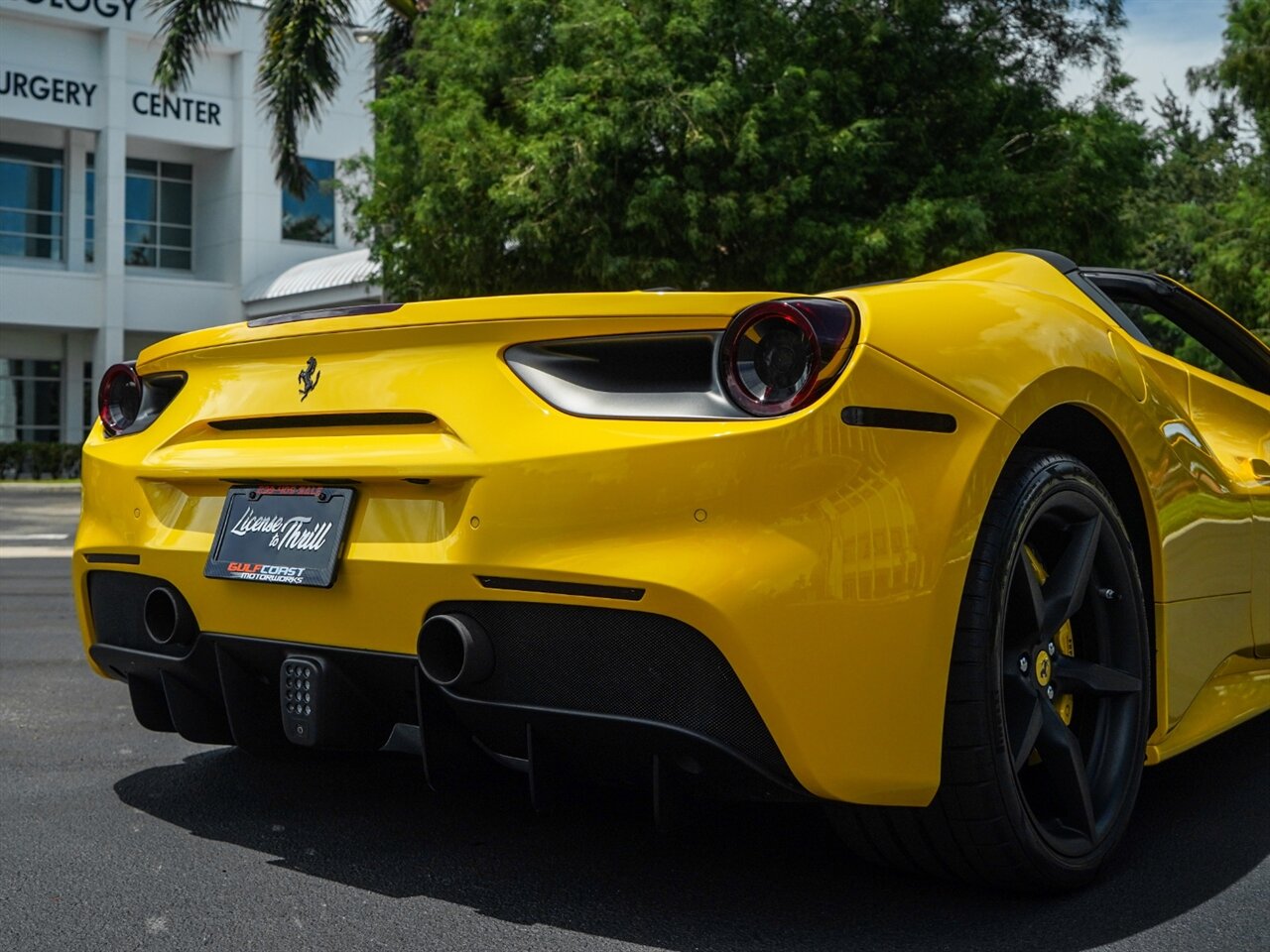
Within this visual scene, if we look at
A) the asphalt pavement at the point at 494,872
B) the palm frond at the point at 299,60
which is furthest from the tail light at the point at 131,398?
the palm frond at the point at 299,60

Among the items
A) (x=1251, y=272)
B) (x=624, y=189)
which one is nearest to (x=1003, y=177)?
(x=624, y=189)

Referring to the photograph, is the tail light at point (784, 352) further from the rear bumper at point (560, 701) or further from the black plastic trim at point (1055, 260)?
the black plastic trim at point (1055, 260)

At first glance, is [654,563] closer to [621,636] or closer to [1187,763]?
[621,636]

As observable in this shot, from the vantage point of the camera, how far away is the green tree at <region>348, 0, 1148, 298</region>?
1352 cm

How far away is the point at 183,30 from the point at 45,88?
1696 centimetres

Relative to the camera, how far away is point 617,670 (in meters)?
2.50

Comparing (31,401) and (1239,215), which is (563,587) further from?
(31,401)

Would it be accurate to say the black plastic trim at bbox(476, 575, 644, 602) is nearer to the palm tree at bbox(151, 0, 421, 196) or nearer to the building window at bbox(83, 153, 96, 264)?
the palm tree at bbox(151, 0, 421, 196)

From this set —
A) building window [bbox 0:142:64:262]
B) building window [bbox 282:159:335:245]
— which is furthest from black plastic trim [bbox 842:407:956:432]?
building window [bbox 0:142:64:262]

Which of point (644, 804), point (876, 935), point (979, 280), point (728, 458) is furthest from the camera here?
point (644, 804)

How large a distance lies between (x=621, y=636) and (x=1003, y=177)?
40.8ft

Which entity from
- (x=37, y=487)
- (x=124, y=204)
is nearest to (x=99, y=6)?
(x=124, y=204)

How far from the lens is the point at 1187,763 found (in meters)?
4.14

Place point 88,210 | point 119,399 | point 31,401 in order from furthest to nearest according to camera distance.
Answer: point 31,401, point 88,210, point 119,399
